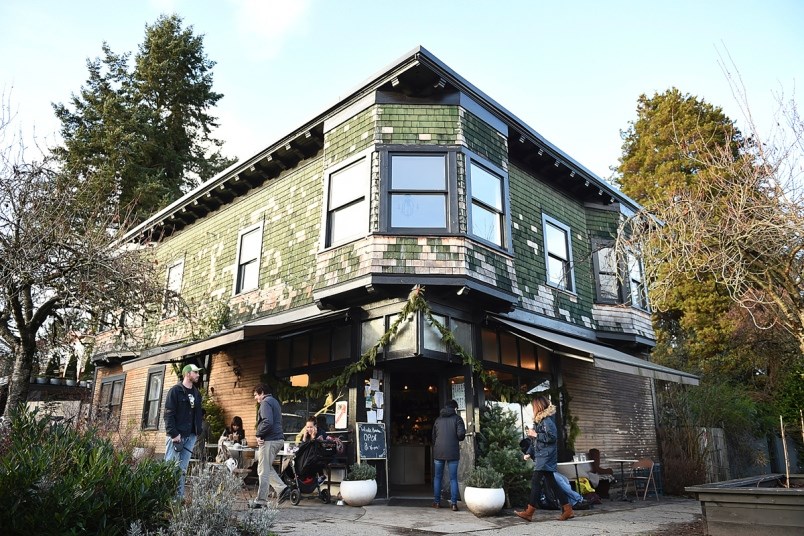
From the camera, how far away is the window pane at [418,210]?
11312mm

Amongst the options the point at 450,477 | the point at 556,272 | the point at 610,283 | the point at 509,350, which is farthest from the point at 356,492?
the point at 610,283

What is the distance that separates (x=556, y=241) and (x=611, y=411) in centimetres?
460

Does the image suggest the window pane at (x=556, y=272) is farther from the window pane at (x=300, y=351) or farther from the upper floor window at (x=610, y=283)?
the window pane at (x=300, y=351)

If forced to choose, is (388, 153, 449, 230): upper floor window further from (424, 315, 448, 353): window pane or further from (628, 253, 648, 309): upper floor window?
(628, 253, 648, 309): upper floor window

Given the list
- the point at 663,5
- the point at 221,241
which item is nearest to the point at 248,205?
the point at 221,241

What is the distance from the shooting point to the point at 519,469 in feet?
33.9

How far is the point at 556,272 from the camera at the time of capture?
48.7 feet

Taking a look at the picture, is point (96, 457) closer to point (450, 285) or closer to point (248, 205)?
point (450, 285)

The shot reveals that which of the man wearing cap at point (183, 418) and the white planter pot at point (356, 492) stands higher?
the man wearing cap at point (183, 418)

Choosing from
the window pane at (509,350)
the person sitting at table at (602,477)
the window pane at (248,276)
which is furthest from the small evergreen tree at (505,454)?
the window pane at (248,276)

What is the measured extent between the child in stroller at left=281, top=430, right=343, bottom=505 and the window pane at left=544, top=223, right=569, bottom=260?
7767 mm

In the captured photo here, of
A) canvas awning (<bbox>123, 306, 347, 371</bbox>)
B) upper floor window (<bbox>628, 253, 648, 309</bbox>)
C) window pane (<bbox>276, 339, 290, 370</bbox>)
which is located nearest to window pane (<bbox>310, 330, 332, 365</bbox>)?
canvas awning (<bbox>123, 306, 347, 371</bbox>)

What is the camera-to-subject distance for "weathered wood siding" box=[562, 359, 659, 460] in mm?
14062

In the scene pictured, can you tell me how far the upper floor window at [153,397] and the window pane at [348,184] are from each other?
8.32 m
